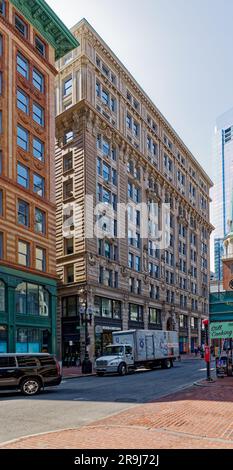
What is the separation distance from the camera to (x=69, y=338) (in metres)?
50.1

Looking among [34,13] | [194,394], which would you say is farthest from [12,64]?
[194,394]

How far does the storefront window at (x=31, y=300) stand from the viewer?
37388mm

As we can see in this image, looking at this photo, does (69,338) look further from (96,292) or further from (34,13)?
(34,13)

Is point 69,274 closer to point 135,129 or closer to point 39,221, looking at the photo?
point 39,221

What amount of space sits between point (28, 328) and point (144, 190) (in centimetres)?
3128

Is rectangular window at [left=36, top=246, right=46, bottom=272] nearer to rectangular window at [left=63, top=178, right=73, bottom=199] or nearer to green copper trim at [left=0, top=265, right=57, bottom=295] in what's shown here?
green copper trim at [left=0, top=265, right=57, bottom=295]

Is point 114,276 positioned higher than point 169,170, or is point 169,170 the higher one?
point 169,170

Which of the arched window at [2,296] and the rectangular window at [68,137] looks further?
the rectangular window at [68,137]

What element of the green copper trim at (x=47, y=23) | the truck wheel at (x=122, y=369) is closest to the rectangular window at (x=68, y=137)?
the green copper trim at (x=47, y=23)

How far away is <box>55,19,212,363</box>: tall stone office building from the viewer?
50188 mm

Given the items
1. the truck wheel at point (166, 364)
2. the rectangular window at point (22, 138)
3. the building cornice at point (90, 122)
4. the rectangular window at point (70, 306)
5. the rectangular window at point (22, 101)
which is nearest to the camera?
the rectangular window at point (22, 138)

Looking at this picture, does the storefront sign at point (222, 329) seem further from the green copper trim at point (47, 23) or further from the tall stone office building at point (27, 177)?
the green copper trim at point (47, 23)

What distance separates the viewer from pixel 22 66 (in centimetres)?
4100

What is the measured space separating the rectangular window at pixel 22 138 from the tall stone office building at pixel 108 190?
10782 millimetres
